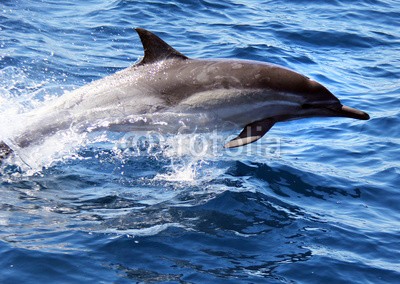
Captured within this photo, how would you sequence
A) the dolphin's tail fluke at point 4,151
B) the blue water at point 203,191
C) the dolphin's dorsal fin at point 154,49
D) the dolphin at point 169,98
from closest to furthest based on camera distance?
the blue water at point 203,191 → the dolphin's tail fluke at point 4,151 → the dolphin's dorsal fin at point 154,49 → the dolphin at point 169,98

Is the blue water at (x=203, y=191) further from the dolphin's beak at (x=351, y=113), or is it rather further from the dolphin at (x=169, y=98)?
the dolphin's beak at (x=351, y=113)

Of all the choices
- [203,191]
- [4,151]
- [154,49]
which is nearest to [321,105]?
[203,191]

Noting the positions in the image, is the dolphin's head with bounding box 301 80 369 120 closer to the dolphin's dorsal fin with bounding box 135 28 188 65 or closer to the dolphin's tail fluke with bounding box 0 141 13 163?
the dolphin's dorsal fin with bounding box 135 28 188 65

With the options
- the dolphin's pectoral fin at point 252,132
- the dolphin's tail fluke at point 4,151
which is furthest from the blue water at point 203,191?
the dolphin's pectoral fin at point 252,132

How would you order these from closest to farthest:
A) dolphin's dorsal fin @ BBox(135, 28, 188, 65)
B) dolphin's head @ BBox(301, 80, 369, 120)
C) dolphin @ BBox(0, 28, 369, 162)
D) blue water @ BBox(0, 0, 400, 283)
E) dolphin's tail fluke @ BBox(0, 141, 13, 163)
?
blue water @ BBox(0, 0, 400, 283) → dolphin's tail fluke @ BBox(0, 141, 13, 163) → dolphin's dorsal fin @ BBox(135, 28, 188, 65) → dolphin @ BBox(0, 28, 369, 162) → dolphin's head @ BBox(301, 80, 369, 120)

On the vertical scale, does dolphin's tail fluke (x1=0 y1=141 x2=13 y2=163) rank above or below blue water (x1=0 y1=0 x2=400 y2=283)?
above

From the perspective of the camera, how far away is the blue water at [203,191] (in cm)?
635

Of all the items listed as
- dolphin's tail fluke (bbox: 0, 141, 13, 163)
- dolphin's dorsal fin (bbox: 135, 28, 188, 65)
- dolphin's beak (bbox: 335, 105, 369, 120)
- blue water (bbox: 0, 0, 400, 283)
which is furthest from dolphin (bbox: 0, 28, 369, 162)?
dolphin's beak (bbox: 335, 105, 369, 120)

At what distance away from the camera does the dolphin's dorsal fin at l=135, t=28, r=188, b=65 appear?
7859 millimetres

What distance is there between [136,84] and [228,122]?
1150 millimetres

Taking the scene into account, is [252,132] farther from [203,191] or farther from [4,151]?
[4,151]

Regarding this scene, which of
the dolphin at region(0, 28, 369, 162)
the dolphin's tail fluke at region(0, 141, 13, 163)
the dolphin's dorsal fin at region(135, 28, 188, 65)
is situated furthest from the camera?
the dolphin at region(0, 28, 369, 162)

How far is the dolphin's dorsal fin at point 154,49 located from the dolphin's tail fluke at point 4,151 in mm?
1783

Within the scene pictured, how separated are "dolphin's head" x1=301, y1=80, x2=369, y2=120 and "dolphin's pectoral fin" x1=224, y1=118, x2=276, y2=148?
49 cm
